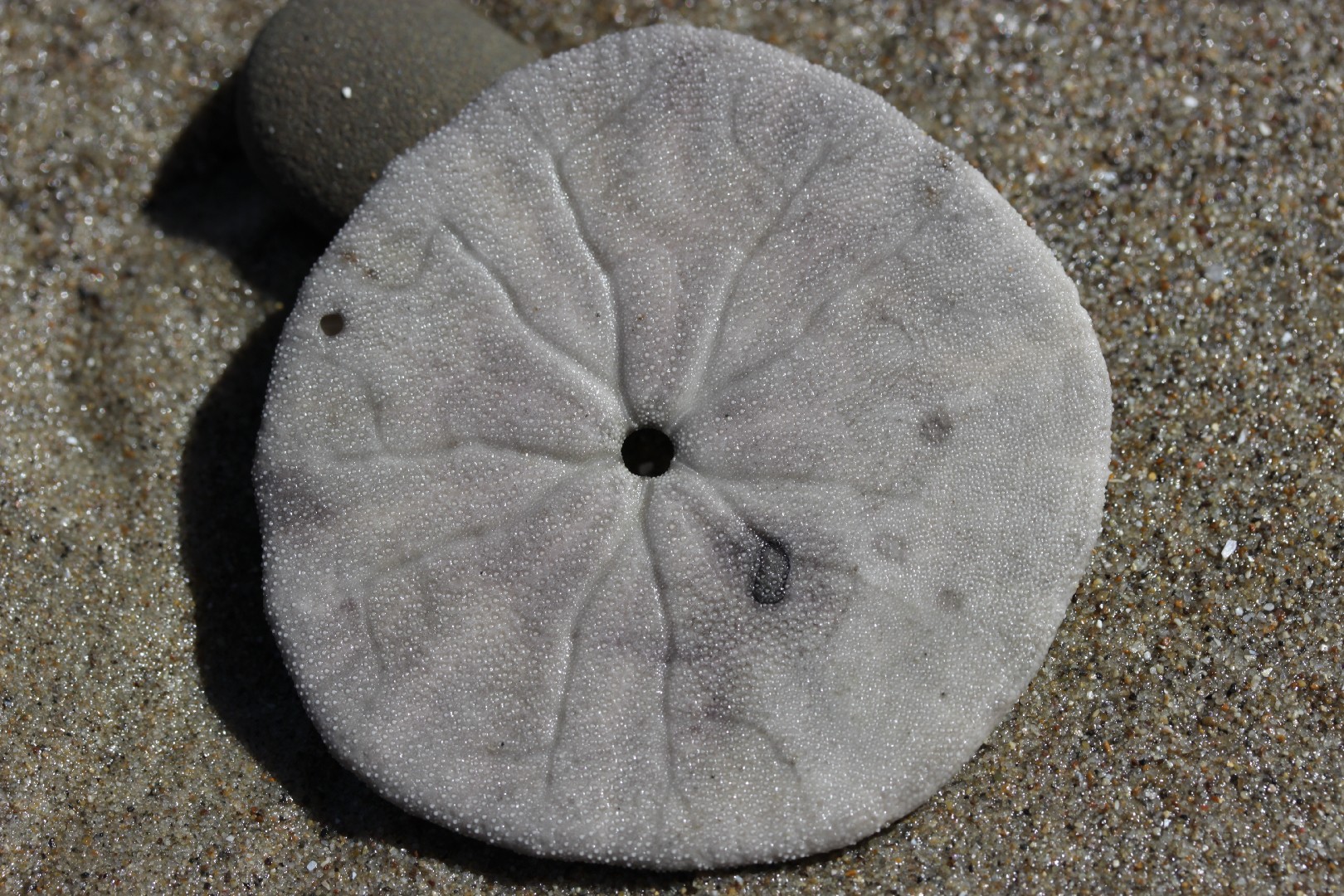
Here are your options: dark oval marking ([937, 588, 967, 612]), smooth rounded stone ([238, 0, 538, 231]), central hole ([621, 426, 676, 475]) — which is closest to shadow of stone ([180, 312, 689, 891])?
smooth rounded stone ([238, 0, 538, 231])

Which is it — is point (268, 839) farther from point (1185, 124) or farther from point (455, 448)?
point (1185, 124)

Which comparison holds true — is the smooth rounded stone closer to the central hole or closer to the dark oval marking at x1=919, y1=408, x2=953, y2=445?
the central hole

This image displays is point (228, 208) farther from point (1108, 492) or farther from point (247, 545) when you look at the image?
point (1108, 492)

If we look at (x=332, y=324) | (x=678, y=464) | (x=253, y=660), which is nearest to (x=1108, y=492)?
(x=678, y=464)

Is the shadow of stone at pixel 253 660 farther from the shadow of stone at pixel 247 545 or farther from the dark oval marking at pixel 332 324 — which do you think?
the dark oval marking at pixel 332 324

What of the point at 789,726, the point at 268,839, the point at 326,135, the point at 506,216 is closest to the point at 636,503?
the point at 789,726
